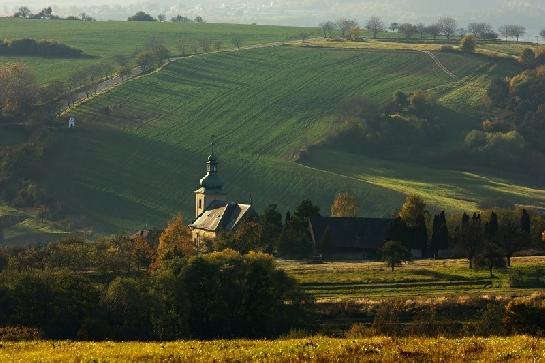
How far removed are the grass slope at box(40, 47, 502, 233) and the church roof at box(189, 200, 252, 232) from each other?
32.0 feet

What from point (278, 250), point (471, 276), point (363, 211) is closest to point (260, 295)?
point (471, 276)

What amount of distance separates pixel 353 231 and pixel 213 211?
17.7 metres

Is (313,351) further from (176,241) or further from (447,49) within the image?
(447,49)

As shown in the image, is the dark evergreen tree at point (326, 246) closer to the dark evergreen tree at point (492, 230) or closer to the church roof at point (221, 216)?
the dark evergreen tree at point (492, 230)

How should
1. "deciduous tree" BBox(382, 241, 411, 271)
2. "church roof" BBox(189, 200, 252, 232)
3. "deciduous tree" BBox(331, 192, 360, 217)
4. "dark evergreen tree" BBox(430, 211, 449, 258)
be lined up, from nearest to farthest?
"deciduous tree" BBox(382, 241, 411, 271), "dark evergreen tree" BBox(430, 211, 449, 258), "church roof" BBox(189, 200, 252, 232), "deciduous tree" BBox(331, 192, 360, 217)

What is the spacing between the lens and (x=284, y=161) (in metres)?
140

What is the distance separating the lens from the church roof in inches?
4259

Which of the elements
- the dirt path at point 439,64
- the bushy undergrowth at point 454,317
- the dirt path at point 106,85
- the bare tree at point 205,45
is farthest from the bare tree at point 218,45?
the bushy undergrowth at point 454,317

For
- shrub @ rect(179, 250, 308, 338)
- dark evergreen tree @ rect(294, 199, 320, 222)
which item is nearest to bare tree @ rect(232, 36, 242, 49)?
dark evergreen tree @ rect(294, 199, 320, 222)

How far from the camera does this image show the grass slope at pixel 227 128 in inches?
5094

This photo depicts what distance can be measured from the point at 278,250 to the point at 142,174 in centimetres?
4471

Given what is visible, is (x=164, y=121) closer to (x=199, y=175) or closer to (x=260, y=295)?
(x=199, y=175)

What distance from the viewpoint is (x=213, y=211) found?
4510 inches

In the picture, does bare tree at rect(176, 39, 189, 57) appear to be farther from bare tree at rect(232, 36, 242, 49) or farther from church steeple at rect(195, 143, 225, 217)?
church steeple at rect(195, 143, 225, 217)
